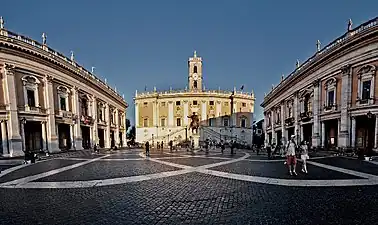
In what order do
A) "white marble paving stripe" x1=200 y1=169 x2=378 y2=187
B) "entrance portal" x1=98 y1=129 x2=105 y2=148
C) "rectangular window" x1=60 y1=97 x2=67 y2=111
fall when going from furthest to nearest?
"entrance portal" x1=98 y1=129 x2=105 y2=148, "rectangular window" x1=60 y1=97 x2=67 y2=111, "white marble paving stripe" x1=200 y1=169 x2=378 y2=187

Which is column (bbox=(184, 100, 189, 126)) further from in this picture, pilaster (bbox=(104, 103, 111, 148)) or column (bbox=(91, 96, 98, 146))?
column (bbox=(91, 96, 98, 146))

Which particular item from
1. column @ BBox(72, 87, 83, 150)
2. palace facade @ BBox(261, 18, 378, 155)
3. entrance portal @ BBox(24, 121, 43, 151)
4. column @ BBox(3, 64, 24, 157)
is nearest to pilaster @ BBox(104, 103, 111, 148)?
column @ BBox(72, 87, 83, 150)

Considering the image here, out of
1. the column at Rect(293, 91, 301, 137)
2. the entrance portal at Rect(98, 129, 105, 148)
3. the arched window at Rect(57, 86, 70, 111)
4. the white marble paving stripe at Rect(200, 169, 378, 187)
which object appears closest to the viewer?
the white marble paving stripe at Rect(200, 169, 378, 187)

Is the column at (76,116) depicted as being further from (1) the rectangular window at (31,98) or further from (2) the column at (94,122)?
(1) the rectangular window at (31,98)

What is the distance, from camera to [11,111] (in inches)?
846

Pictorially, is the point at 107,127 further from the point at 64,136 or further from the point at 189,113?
the point at 189,113

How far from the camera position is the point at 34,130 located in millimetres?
25406

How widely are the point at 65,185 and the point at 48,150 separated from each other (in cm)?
2039

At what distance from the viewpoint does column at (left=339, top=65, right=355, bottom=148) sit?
21.6 m

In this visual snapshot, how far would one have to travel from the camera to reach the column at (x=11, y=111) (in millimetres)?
21359

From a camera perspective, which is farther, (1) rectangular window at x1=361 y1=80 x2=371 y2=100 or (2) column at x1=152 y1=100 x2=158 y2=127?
(2) column at x1=152 y1=100 x2=158 y2=127

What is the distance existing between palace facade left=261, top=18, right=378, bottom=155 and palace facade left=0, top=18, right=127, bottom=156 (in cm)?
3338

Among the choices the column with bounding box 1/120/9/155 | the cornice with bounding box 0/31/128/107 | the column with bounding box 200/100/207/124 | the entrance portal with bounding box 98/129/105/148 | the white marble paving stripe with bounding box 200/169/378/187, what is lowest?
the white marble paving stripe with bounding box 200/169/378/187

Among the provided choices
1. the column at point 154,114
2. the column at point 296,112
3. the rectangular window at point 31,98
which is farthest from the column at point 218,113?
the rectangular window at point 31,98
